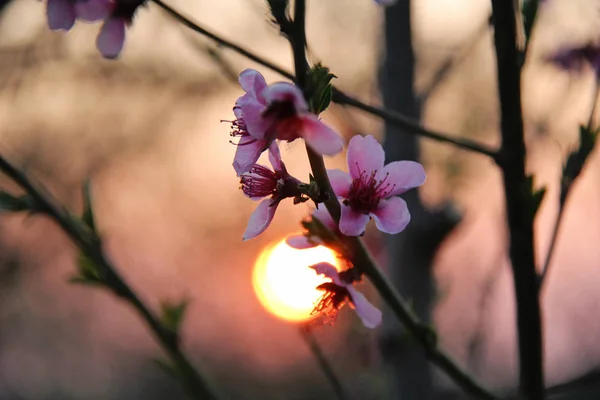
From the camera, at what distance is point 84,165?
5695mm

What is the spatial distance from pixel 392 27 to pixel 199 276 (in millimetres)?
7029

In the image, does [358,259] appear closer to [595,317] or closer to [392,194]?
[392,194]

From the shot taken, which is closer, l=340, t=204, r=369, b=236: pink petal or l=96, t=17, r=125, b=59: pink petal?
l=340, t=204, r=369, b=236: pink petal

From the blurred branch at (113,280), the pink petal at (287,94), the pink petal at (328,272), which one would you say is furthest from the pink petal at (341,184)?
the blurred branch at (113,280)

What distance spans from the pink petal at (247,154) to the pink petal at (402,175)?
195 millimetres

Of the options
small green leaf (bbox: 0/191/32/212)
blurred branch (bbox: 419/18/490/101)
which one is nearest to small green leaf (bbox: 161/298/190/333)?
small green leaf (bbox: 0/191/32/212)

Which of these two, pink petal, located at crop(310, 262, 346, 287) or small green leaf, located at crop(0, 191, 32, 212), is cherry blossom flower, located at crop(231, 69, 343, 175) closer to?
pink petal, located at crop(310, 262, 346, 287)

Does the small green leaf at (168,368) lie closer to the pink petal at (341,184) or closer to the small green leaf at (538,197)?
the pink petal at (341,184)

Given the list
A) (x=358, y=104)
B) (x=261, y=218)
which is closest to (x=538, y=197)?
(x=358, y=104)

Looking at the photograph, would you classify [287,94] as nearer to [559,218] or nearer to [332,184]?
[332,184]

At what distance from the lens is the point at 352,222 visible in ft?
2.59

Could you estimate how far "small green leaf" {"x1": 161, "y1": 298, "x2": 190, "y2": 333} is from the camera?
4.24 ft

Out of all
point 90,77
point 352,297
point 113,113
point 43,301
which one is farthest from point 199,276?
point 352,297

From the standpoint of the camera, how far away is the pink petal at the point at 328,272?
0.92 meters
